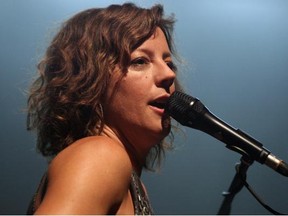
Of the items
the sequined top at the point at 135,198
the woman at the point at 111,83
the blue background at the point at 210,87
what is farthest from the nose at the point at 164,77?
the blue background at the point at 210,87

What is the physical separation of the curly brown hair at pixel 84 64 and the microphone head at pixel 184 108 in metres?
0.15

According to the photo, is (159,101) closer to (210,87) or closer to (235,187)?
(235,187)

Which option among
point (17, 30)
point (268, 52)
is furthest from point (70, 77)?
point (268, 52)

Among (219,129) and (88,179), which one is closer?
(88,179)

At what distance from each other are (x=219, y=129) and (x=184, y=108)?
0.28 ft

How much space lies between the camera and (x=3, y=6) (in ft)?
4.39

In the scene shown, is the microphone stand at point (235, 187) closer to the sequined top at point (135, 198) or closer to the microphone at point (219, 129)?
the microphone at point (219, 129)

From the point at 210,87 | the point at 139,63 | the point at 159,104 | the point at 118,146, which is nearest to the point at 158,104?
the point at 159,104

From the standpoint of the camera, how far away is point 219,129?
2.32 ft

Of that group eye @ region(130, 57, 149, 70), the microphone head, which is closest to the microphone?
the microphone head

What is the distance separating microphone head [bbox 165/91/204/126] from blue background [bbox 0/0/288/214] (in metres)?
0.63

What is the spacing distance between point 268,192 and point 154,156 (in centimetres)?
56

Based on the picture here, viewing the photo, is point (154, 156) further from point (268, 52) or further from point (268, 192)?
point (268, 52)

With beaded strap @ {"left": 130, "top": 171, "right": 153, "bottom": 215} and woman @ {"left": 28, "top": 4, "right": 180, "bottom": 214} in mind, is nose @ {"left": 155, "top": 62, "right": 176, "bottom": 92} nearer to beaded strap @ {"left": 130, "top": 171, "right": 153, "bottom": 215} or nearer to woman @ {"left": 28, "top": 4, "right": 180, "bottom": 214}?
woman @ {"left": 28, "top": 4, "right": 180, "bottom": 214}
